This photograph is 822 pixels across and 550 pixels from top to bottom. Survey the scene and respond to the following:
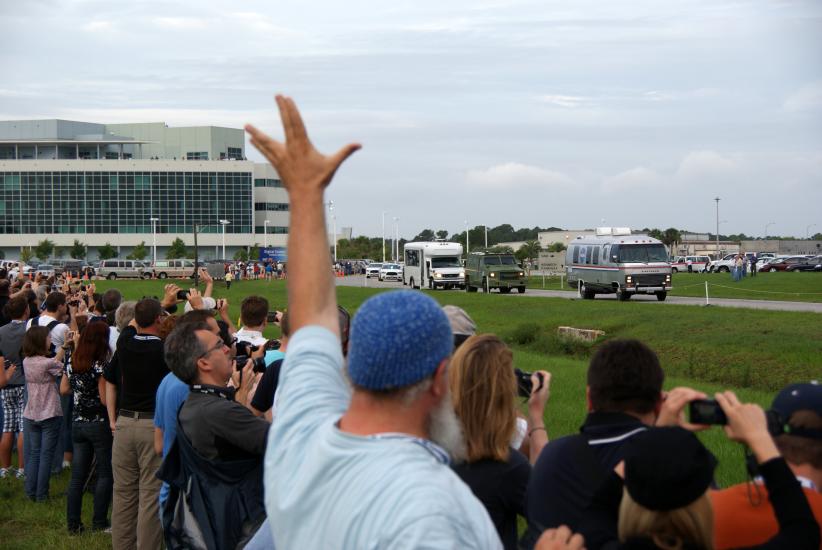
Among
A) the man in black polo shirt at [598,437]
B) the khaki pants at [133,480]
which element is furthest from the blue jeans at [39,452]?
the man in black polo shirt at [598,437]

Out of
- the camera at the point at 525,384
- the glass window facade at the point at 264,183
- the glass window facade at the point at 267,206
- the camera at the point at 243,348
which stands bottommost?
the camera at the point at 243,348

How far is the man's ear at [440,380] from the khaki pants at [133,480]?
5564 millimetres

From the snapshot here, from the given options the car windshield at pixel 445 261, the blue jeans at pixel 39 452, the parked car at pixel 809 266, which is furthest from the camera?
the parked car at pixel 809 266

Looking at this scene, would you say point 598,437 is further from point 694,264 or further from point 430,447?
point 694,264

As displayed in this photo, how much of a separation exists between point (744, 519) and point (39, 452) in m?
9.04

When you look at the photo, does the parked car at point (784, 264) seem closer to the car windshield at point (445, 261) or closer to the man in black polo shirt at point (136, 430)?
the car windshield at point (445, 261)

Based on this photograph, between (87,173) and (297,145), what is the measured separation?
5621 inches

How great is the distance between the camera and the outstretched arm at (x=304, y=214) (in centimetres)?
264

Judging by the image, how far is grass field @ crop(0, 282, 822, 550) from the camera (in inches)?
378

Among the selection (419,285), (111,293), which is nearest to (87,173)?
(419,285)

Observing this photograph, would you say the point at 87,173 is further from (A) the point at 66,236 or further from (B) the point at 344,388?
(B) the point at 344,388

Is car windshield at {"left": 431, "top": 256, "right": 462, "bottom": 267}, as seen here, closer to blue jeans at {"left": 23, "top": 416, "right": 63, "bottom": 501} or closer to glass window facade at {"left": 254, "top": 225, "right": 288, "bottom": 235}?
blue jeans at {"left": 23, "top": 416, "right": 63, "bottom": 501}

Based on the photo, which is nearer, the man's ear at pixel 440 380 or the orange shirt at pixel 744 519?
the man's ear at pixel 440 380

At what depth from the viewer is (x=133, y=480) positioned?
25.1 ft
